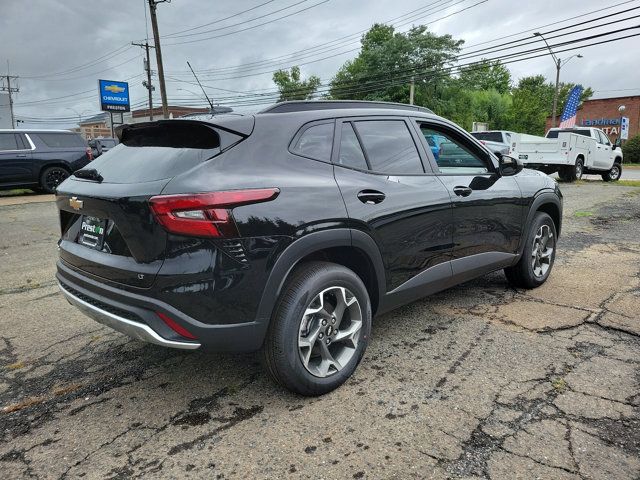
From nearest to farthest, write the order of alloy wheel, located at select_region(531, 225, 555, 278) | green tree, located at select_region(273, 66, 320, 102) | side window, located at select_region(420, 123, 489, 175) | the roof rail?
the roof rail → side window, located at select_region(420, 123, 489, 175) → alloy wheel, located at select_region(531, 225, 555, 278) → green tree, located at select_region(273, 66, 320, 102)

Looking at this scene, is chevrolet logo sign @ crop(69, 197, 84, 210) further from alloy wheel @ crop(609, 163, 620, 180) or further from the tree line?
the tree line

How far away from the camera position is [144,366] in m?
3.32

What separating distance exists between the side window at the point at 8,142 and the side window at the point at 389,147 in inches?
509

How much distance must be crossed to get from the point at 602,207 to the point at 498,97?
5381cm

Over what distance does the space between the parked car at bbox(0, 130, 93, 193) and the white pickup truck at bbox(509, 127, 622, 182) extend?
14161 millimetres

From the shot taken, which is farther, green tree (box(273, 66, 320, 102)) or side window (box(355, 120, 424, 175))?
green tree (box(273, 66, 320, 102))

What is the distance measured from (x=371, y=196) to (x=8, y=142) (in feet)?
43.9

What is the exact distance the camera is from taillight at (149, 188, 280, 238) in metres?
2.38

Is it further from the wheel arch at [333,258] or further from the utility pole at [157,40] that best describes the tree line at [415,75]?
the wheel arch at [333,258]

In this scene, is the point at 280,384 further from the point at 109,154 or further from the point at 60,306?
the point at 60,306

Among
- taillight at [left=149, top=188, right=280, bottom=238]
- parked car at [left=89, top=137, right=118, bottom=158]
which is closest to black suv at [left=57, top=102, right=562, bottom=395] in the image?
taillight at [left=149, top=188, right=280, bottom=238]

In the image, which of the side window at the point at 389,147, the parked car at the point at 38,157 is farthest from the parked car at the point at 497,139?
Result: the side window at the point at 389,147

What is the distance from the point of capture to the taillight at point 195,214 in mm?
2375

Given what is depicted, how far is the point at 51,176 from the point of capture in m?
13.6
